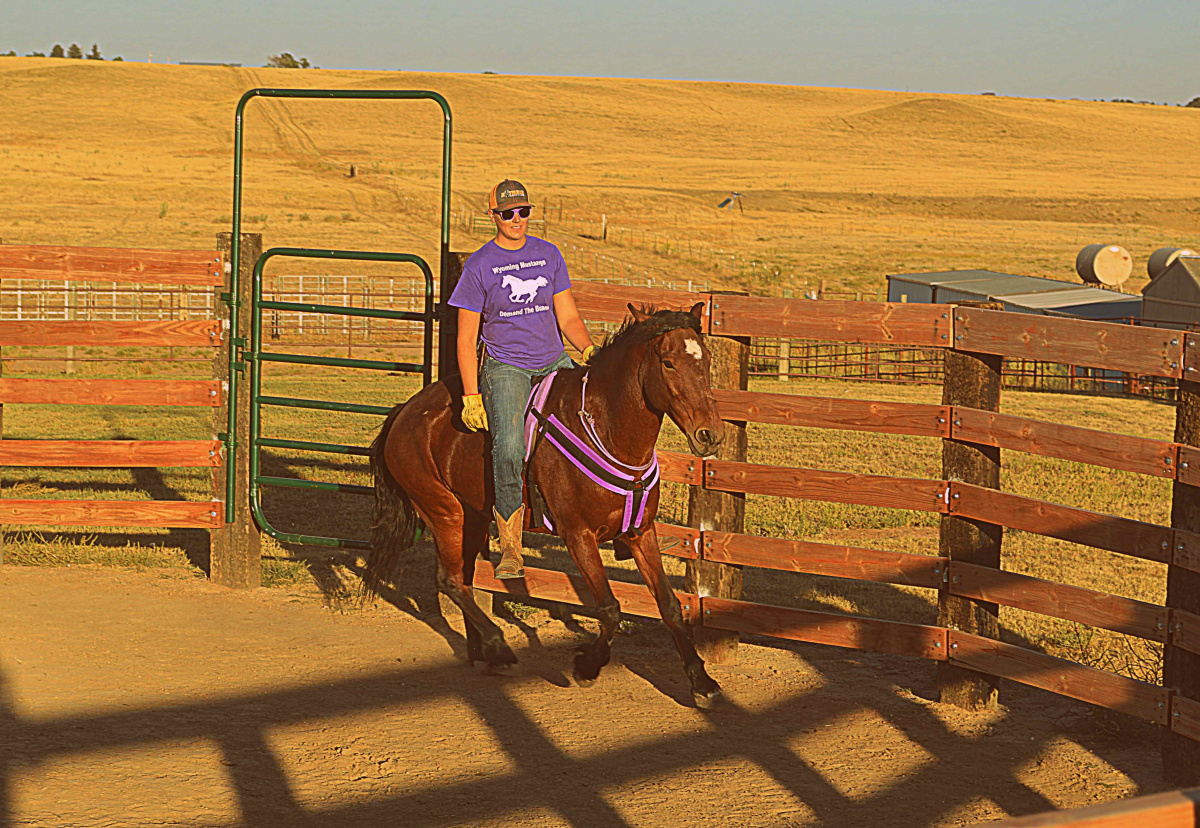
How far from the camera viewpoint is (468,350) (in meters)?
6.45

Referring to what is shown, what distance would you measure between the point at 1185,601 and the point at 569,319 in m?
3.19

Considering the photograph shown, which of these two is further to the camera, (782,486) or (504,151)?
(504,151)

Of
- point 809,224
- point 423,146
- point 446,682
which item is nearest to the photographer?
point 446,682

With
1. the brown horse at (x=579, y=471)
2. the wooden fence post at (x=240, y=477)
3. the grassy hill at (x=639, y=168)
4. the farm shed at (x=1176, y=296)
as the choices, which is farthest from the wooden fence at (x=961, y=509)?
the grassy hill at (x=639, y=168)

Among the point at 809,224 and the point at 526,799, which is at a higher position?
the point at 809,224

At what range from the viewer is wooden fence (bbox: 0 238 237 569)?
27.1 ft

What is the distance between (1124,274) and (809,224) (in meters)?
34.3

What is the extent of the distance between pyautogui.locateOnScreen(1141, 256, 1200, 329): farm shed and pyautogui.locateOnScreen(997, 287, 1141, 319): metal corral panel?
53 centimetres

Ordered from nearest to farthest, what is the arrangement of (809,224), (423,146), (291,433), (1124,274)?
(291,433) < (1124,274) < (809,224) < (423,146)

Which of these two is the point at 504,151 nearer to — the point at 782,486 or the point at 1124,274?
the point at 1124,274

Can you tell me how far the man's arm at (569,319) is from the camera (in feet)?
21.6

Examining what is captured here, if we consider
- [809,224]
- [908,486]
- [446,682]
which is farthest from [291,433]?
[809,224]

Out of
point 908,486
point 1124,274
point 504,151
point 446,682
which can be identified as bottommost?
point 446,682

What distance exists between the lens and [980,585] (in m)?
6.14
